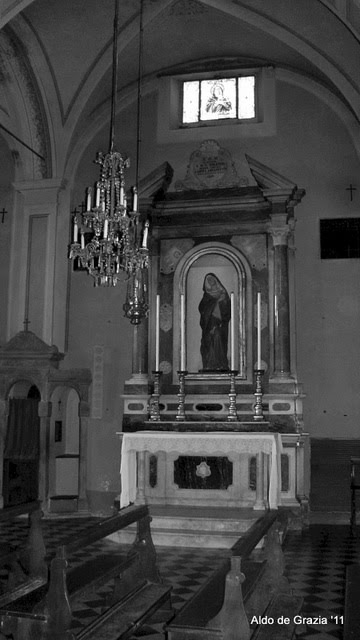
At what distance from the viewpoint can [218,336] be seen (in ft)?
34.5

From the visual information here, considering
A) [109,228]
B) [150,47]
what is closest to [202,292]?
[150,47]

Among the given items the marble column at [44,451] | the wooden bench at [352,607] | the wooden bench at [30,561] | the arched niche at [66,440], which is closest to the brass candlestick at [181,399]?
the arched niche at [66,440]

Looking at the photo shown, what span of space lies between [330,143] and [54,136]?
169 inches

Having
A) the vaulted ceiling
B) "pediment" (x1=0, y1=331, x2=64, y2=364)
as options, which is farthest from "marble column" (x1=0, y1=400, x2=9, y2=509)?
the vaulted ceiling

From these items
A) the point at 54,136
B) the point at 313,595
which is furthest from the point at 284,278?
the point at 313,595

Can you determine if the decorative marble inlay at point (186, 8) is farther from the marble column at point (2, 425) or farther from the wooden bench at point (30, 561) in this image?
the wooden bench at point (30, 561)

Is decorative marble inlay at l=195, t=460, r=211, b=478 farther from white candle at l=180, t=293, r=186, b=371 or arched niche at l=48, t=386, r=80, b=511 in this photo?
arched niche at l=48, t=386, r=80, b=511

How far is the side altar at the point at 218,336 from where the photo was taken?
9664 mm

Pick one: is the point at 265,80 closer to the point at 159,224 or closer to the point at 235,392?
the point at 159,224

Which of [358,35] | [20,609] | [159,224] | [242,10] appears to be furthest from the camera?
[159,224]

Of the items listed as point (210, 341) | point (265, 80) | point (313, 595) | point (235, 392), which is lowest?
point (313, 595)

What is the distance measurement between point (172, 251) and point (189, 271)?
413 millimetres

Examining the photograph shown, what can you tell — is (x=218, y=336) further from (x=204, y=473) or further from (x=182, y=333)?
(x=204, y=473)

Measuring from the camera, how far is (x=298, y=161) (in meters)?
11.2
